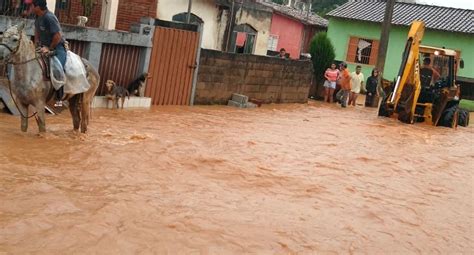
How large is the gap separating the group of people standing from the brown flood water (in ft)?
31.1

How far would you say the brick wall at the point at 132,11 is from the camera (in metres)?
19.6

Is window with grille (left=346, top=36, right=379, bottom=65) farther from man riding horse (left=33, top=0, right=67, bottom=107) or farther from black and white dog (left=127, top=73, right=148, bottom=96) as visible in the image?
man riding horse (left=33, top=0, right=67, bottom=107)

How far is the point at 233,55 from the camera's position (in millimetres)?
18172

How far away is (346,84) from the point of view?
76.9 feet

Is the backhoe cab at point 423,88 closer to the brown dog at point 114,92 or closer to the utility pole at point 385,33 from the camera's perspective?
the utility pole at point 385,33

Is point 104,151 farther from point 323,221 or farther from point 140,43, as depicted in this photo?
point 140,43

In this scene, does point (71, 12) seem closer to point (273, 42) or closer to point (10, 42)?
point (10, 42)

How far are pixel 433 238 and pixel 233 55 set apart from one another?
11729 mm

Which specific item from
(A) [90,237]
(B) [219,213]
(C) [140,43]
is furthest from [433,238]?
(C) [140,43]

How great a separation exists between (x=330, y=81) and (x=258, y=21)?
581 cm

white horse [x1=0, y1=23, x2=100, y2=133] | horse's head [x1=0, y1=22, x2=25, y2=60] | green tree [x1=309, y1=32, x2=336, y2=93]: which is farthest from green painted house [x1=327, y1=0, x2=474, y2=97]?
horse's head [x1=0, y1=22, x2=25, y2=60]

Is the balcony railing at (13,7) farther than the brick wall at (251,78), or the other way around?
the brick wall at (251,78)

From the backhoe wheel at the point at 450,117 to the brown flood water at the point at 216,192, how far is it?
19.9 ft

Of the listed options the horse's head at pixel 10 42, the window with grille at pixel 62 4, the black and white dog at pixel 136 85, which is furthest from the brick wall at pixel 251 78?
the horse's head at pixel 10 42
